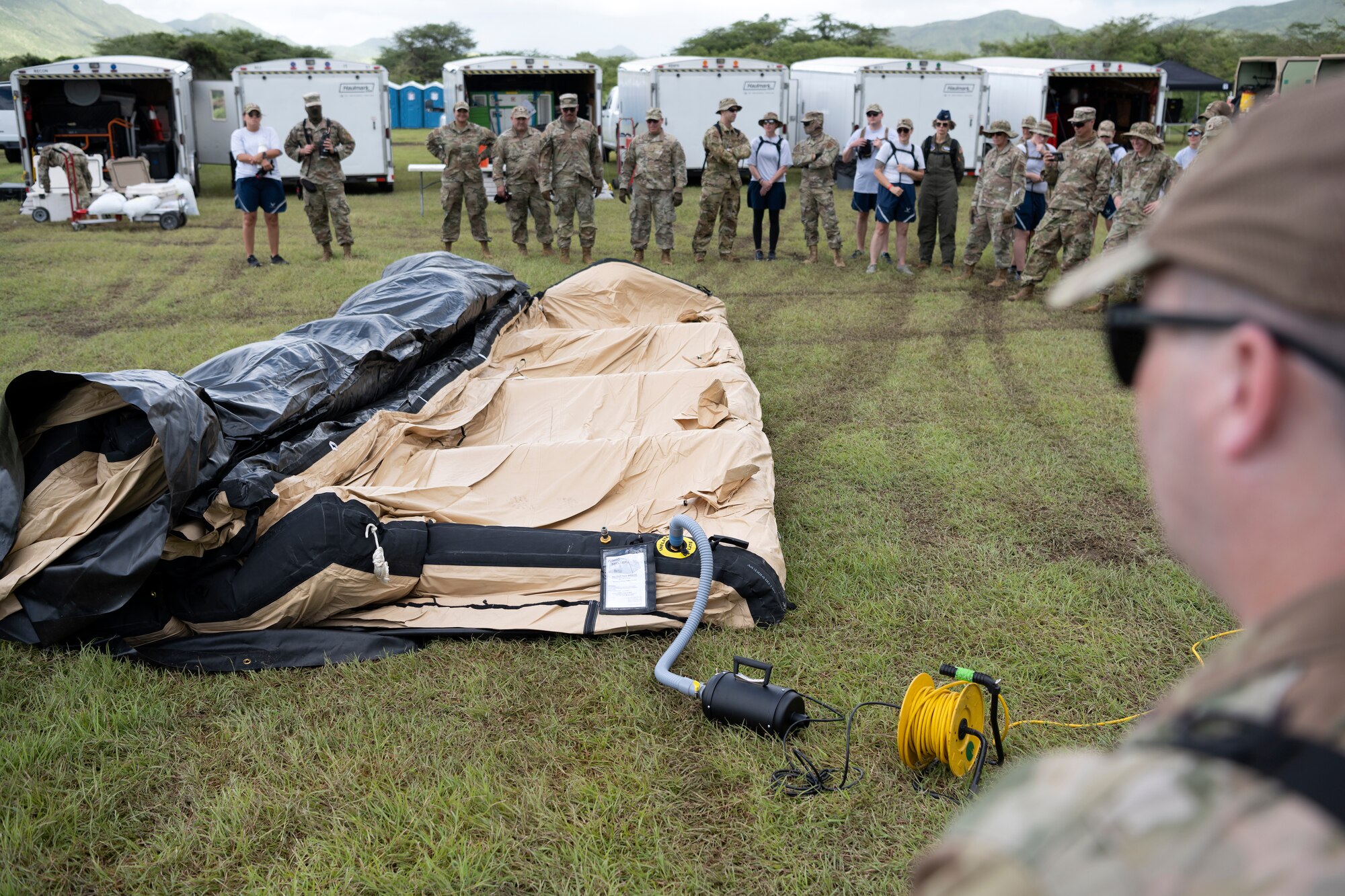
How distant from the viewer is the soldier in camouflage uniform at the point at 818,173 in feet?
37.3

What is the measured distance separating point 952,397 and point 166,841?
18.2ft

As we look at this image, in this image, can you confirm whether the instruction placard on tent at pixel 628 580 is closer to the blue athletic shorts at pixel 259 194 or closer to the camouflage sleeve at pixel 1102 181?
the camouflage sleeve at pixel 1102 181

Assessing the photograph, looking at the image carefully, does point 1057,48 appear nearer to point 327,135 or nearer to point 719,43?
point 719,43

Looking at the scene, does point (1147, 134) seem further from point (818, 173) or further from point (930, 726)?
point (930, 726)

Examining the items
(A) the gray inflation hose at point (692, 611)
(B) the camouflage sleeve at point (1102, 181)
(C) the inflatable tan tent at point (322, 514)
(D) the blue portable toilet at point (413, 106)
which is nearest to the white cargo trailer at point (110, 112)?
(C) the inflatable tan tent at point (322, 514)

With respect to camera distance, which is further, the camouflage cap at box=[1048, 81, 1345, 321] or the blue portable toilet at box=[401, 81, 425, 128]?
the blue portable toilet at box=[401, 81, 425, 128]

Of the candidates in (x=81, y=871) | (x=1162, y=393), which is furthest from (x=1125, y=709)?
(x=81, y=871)

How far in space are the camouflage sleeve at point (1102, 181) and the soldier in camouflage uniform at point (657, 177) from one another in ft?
14.3

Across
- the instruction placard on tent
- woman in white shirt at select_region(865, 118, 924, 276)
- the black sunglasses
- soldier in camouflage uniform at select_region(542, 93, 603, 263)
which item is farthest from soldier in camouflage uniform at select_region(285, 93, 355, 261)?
the black sunglasses

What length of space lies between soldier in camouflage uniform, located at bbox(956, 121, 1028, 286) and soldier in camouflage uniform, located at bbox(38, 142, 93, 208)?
1205 cm

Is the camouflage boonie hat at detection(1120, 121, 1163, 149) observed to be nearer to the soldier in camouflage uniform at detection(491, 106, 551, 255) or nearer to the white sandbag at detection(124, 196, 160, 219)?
the soldier in camouflage uniform at detection(491, 106, 551, 255)

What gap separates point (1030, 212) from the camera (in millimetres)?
10617

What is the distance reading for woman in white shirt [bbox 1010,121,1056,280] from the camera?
10.5m

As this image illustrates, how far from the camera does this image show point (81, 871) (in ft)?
8.57
